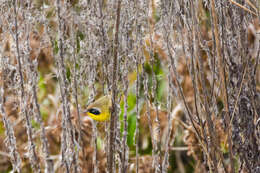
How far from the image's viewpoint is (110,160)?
1040 millimetres

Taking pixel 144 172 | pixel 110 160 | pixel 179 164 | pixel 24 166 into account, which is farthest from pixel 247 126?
pixel 24 166

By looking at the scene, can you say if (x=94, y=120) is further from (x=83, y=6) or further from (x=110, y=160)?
(x=83, y=6)

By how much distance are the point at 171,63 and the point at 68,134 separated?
37cm

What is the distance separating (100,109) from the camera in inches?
44.5

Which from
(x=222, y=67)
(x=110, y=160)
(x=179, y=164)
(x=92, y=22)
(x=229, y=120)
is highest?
(x=92, y=22)

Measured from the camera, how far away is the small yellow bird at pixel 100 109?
3.60 ft

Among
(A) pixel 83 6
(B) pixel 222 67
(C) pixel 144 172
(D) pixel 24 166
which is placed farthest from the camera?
(D) pixel 24 166

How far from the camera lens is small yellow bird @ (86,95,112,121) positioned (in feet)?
3.60

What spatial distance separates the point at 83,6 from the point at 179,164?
63.2 inches

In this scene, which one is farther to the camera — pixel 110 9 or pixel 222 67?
pixel 110 9

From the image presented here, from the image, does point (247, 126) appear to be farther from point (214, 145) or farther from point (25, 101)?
point (25, 101)

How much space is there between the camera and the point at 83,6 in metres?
1.08

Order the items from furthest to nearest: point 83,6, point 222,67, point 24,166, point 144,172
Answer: point 24,166 → point 144,172 → point 83,6 → point 222,67

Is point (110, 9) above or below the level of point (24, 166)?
above
